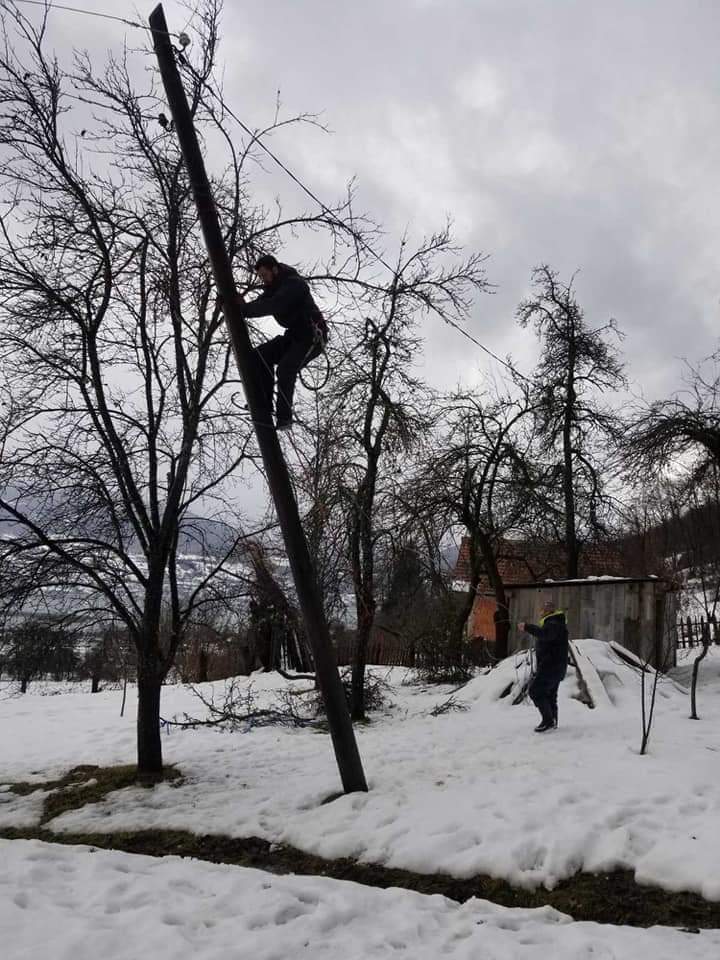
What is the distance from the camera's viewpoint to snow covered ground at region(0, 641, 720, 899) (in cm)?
507

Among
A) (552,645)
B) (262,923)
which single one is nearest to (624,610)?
(552,645)

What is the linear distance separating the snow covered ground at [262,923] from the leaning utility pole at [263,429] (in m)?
2.02

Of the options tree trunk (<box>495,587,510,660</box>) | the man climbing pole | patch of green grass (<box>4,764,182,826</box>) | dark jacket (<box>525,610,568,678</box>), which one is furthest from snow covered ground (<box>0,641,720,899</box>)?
tree trunk (<box>495,587,510,660</box>)

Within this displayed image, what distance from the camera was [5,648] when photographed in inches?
301

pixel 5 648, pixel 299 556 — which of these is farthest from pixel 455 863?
pixel 5 648

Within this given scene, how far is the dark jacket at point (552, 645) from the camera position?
959cm

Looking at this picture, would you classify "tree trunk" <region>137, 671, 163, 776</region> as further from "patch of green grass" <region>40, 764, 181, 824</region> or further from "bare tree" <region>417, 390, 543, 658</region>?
"bare tree" <region>417, 390, 543, 658</region>

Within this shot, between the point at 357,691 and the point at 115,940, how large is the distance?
9.13 m

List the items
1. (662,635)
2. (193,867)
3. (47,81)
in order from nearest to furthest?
(193,867), (47,81), (662,635)

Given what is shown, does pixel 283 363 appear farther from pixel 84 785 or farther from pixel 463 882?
pixel 84 785

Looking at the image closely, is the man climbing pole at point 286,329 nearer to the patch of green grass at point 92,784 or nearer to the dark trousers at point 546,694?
the patch of green grass at point 92,784

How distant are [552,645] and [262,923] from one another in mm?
6576

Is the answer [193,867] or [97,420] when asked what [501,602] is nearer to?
[97,420]

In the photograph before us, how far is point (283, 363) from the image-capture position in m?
6.25
